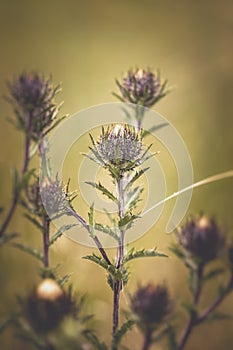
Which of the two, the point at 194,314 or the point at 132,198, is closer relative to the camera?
the point at 194,314

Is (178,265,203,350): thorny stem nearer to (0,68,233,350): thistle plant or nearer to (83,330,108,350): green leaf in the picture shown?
(0,68,233,350): thistle plant

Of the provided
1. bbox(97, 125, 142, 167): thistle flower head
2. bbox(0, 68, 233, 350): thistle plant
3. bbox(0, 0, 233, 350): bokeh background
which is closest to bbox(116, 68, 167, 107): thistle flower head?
bbox(0, 68, 233, 350): thistle plant

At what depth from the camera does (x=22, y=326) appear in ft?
2.88

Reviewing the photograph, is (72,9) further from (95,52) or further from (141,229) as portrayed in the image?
(141,229)

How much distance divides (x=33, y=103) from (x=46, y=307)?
1.51 ft

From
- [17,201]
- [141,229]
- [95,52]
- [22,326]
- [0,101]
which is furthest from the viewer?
[95,52]

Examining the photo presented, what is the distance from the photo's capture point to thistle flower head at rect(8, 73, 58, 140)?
3.58 ft

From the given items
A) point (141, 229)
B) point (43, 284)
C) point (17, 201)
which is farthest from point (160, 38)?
point (43, 284)

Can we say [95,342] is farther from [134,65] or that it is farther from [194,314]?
[134,65]

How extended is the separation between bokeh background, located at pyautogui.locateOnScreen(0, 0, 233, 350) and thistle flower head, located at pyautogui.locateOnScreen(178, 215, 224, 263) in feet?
2.19

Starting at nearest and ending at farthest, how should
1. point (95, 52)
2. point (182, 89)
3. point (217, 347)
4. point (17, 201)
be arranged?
1. point (17, 201)
2. point (217, 347)
3. point (182, 89)
4. point (95, 52)

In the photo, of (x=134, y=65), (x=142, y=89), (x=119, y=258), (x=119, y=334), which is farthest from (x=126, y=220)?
(x=134, y=65)

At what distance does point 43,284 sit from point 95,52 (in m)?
1.89

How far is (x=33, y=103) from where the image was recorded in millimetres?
1106
